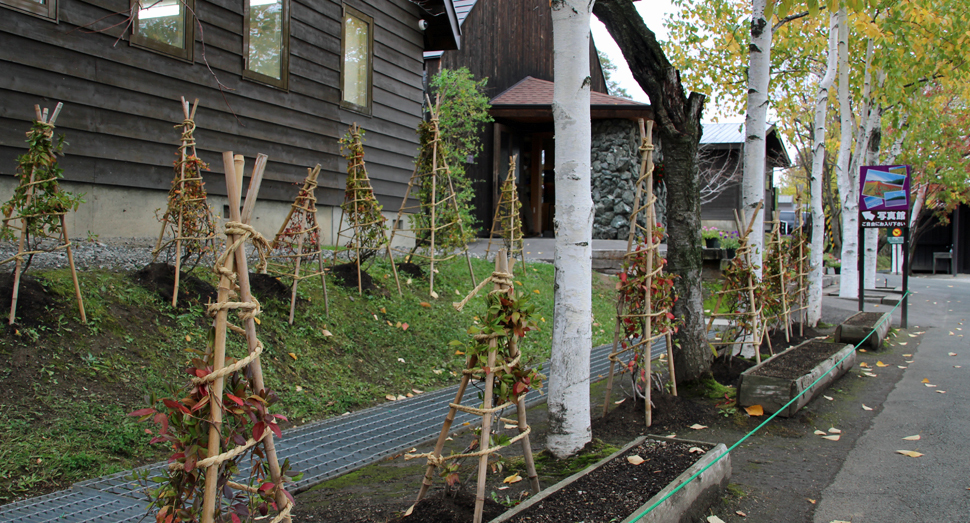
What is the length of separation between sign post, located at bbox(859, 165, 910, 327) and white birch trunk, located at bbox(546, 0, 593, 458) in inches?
329

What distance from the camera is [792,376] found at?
5.05 m

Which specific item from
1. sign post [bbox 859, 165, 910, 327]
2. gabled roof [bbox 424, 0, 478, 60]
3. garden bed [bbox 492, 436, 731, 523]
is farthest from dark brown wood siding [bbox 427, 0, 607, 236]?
garden bed [bbox 492, 436, 731, 523]

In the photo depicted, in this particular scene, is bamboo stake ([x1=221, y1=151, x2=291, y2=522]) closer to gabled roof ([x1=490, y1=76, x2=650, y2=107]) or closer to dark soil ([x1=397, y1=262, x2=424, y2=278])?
dark soil ([x1=397, y1=262, x2=424, y2=278])

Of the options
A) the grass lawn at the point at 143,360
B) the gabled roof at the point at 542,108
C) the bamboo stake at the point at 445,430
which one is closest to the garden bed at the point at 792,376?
the grass lawn at the point at 143,360

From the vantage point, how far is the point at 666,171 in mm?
5281

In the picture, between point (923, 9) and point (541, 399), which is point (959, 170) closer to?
point (923, 9)

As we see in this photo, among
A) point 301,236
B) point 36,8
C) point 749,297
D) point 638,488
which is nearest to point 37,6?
point 36,8

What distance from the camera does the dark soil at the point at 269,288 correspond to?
20.0ft

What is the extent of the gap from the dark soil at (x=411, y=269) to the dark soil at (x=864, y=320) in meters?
5.55

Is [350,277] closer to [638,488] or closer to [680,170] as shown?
[680,170]

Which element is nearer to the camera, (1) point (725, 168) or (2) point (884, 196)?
(2) point (884, 196)

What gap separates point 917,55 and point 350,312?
1168 centimetres

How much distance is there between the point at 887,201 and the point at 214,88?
1045cm

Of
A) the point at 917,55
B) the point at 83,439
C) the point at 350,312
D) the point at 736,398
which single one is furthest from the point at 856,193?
the point at 83,439
